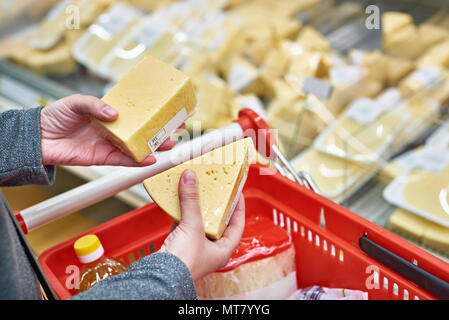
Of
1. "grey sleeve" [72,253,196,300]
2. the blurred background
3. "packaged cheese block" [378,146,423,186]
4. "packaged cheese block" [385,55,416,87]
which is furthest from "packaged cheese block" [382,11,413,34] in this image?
"grey sleeve" [72,253,196,300]

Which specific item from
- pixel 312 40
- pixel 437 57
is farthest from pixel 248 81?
pixel 437 57

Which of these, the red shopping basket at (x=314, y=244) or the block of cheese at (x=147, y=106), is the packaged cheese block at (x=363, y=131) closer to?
the red shopping basket at (x=314, y=244)

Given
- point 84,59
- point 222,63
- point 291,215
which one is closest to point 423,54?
point 222,63

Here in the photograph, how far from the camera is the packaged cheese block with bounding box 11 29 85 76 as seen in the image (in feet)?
8.01

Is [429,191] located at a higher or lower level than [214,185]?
lower

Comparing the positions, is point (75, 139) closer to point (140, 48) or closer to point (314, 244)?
point (314, 244)

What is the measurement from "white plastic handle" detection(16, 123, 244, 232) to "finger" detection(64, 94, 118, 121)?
159 mm

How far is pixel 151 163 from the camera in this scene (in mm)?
1152

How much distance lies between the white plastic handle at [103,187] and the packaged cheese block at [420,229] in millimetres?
612

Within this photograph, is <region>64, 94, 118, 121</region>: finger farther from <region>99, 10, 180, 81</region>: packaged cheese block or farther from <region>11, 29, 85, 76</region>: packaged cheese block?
<region>11, 29, 85, 76</region>: packaged cheese block

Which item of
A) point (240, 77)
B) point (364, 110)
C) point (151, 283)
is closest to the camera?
point (151, 283)

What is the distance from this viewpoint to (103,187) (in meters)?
1.13

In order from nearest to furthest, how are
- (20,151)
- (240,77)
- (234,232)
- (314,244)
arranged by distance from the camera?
(234,232)
(20,151)
(314,244)
(240,77)

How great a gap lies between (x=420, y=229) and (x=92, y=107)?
100cm
